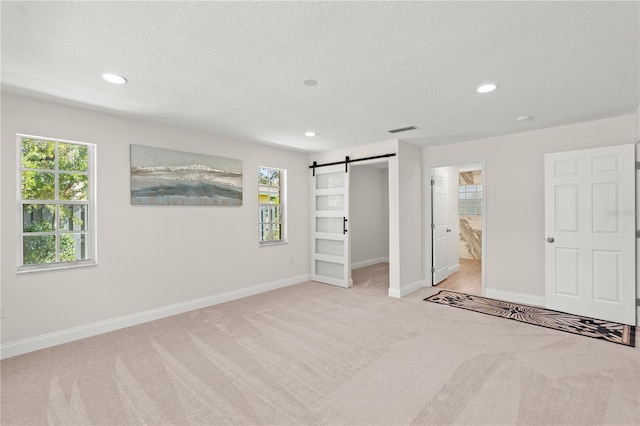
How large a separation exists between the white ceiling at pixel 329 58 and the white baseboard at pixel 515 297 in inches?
92.9

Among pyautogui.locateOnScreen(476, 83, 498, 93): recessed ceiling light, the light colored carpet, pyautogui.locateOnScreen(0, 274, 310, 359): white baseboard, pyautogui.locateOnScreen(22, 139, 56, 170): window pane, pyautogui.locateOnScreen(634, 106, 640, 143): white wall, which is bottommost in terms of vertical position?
the light colored carpet

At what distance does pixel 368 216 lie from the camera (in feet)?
25.4

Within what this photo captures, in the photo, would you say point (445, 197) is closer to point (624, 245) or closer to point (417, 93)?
point (624, 245)

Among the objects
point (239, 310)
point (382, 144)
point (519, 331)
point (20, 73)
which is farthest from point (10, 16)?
point (519, 331)

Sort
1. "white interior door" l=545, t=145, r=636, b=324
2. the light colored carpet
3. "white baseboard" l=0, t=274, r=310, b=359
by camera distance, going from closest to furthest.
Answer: the light colored carpet < "white baseboard" l=0, t=274, r=310, b=359 < "white interior door" l=545, t=145, r=636, b=324

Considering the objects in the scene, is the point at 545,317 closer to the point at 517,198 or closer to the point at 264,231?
the point at 517,198

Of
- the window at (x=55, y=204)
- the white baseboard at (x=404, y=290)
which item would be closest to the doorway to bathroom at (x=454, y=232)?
the white baseboard at (x=404, y=290)

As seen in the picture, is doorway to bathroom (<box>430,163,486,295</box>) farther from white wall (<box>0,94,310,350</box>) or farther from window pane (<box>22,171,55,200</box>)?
window pane (<box>22,171,55,200</box>)

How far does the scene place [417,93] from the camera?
9.39ft

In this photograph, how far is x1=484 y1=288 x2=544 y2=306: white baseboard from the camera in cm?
416

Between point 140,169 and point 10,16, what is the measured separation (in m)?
2.09

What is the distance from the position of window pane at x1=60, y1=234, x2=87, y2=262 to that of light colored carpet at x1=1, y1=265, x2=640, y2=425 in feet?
2.92

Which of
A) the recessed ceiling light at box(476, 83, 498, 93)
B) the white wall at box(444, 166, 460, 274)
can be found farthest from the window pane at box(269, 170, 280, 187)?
the recessed ceiling light at box(476, 83, 498, 93)

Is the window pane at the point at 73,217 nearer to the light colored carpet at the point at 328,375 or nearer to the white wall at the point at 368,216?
the light colored carpet at the point at 328,375
